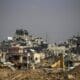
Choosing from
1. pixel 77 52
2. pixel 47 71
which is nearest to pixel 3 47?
pixel 77 52

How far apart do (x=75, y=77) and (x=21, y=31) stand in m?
10.3

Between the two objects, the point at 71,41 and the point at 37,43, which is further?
the point at 37,43

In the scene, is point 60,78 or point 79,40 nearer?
point 60,78

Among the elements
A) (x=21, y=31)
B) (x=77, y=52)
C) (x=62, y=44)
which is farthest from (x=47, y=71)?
(x=21, y=31)

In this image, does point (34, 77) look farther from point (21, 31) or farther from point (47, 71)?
point (21, 31)

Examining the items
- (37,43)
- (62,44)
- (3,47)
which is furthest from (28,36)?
(3,47)

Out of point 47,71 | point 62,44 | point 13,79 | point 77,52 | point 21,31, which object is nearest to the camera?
point 13,79

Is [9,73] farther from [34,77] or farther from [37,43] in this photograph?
[37,43]

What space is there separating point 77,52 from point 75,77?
6.67 m

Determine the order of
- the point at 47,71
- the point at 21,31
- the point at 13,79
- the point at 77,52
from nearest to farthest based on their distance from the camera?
1. the point at 13,79
2. the point at 47,71
3. the point at 77,52
4. the point at 21,31

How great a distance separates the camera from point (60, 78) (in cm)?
537

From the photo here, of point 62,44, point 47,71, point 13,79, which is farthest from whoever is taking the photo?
point 62,44

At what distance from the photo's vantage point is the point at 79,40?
14484 mm

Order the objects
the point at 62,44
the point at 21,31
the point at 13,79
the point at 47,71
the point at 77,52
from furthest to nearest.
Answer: the point at 21,31
the point at 62,44
the point at 77,52
the point at 47,71
the point at 13,79
